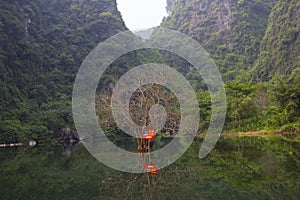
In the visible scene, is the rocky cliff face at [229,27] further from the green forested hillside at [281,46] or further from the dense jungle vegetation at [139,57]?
the green forested hillside at [281,46]

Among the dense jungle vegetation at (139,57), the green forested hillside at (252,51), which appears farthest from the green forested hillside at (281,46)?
the dense jungle vegetation at (139,57)

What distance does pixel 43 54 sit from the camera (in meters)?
46.4

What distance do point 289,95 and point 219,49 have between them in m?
39.7

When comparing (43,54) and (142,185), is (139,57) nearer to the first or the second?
(43,54)

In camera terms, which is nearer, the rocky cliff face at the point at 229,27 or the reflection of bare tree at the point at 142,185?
the reflection of bare tree at the point at 142,185

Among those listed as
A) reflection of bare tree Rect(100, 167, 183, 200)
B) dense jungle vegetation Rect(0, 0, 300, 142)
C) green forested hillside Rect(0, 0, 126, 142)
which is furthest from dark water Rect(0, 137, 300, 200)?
green forested hillside Rect(0, 0, 126, 142)

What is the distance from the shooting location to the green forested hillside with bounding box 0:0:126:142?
34125 mm

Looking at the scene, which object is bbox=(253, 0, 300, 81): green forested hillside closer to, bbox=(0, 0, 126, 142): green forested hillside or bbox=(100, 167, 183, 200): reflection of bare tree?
bbox=(0, 0, 126, 142): green forested hillside

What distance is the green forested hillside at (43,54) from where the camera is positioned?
34125mm

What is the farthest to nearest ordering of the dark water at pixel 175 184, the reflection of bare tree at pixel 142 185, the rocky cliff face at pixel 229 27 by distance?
the rocky cliff face at pixel 229 27, the reflection of bare tree at pixel 142 185, the dark water at pixel 175 184

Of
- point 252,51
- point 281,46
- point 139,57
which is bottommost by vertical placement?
point 281,46

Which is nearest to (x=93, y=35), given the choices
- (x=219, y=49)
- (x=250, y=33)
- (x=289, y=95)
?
(x=219, y=49)

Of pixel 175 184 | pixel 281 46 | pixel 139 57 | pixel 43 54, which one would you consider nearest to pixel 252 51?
pixel 281 46

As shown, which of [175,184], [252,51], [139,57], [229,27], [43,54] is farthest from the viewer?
[229,27]
